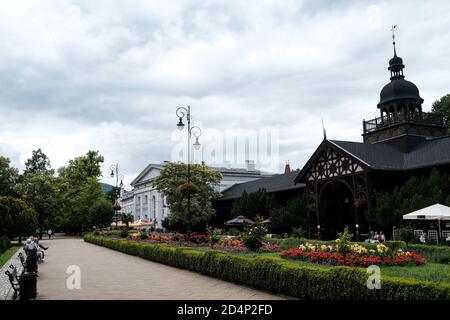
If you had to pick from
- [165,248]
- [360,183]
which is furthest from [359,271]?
[360,183]

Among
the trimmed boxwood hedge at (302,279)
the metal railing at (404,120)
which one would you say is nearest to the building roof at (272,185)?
the metal railing at (404,120)

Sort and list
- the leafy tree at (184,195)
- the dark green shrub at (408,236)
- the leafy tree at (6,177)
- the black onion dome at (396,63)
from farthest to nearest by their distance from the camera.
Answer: the leafy tree at (6,177), the leafy tree at (184,195), the black onion dome at (396,63), the dark green shrub at (408,236)

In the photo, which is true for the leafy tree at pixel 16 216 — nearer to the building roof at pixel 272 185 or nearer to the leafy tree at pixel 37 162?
the building roof at pixel 272 185

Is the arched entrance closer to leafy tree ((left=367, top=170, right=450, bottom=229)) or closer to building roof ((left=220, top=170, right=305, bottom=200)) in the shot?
building roof ((left=220, top=170, right=305, bottom=200))

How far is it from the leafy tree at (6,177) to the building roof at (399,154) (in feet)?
137

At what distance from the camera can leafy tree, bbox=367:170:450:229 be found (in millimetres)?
23625

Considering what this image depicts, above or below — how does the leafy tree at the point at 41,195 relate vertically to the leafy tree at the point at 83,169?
below

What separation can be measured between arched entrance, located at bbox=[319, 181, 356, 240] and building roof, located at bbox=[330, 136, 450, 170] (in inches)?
156

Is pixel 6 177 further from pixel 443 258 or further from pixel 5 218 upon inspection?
pixel 443 258

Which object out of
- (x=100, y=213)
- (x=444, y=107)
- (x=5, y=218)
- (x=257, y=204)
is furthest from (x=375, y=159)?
(x=100, y=213)

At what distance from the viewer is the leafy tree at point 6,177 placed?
179 ft
